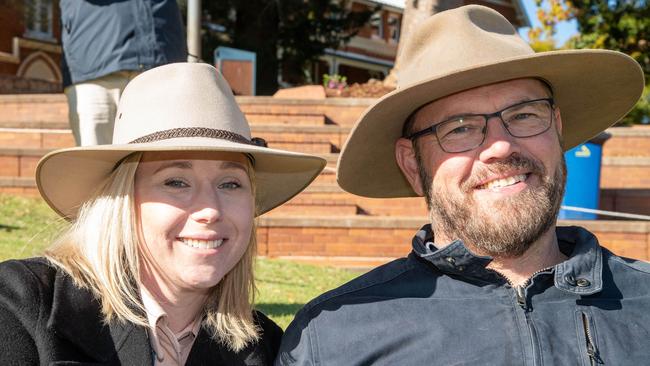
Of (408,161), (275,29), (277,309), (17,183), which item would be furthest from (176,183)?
(275,29)

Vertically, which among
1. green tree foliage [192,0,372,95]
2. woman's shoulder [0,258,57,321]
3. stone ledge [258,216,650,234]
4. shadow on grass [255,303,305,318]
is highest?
green tree foliage [192,0,372,95]

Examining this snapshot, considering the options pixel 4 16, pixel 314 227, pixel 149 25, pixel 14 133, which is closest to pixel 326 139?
pixel 314 227

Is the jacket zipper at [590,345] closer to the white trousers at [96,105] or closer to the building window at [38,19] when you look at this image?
the white trousers at [96,105]

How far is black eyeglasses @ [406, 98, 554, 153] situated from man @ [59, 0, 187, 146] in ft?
9.52

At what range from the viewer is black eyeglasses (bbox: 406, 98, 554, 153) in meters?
3.08

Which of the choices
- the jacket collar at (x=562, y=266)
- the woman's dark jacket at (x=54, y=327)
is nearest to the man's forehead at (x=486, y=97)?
the jacket collar at (x=562, y=266)

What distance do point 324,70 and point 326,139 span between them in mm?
28078

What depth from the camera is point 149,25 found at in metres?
5.50

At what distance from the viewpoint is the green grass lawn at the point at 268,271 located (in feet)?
19.7

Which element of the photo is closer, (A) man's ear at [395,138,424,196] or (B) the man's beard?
(B) the man's beard

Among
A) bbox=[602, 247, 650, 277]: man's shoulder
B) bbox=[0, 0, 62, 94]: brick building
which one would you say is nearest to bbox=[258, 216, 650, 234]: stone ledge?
bbox=[602, 247, 650, 277]: man's shoulder

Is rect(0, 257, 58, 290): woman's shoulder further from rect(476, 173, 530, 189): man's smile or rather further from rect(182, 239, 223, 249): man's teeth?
rect(476, 173, 530, 189): man's smile

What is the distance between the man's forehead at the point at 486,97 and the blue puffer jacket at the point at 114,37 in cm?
282

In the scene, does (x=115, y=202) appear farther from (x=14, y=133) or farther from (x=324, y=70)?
(x=324, y=70)
